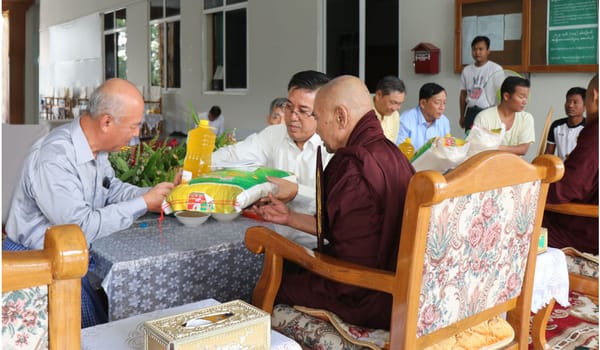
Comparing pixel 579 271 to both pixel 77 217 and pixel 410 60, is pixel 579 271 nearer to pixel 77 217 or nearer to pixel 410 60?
pixel 77 217

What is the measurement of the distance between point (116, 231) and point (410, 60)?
18.2 feet

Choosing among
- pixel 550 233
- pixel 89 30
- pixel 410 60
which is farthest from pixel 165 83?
pixel 550 233

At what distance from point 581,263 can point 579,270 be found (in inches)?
1.2

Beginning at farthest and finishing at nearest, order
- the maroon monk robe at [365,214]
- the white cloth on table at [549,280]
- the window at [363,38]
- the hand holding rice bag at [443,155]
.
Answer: the window at [363,38], the hand holding rice bag at [443,155], the white cloth on table at [549,280], the maroon monk robe at [365,214]

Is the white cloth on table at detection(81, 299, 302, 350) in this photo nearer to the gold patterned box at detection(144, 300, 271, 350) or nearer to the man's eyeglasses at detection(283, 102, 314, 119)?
the gold patterned box at detection(144, 300, 271, 350)

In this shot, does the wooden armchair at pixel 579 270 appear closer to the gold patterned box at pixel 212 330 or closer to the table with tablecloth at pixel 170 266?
the table with tablecloth at pixel 170 266

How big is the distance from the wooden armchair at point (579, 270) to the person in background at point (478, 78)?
11.0 ft

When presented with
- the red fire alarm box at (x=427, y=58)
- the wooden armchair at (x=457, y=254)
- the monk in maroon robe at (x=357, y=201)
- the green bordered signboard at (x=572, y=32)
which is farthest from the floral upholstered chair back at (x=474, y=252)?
the red fire alarm box at (x=427, y=58)

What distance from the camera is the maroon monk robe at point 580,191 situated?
101 inches

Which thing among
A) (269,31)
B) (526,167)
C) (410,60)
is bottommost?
(526,167)

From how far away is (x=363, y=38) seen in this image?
7.62 meters

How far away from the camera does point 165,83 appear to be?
38.9 ft

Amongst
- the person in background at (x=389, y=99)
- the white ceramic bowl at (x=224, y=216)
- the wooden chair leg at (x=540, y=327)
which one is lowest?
the wooden chair leg at (x=540, y=327)

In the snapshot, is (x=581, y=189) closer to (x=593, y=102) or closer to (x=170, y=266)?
(x=593, y=102)
